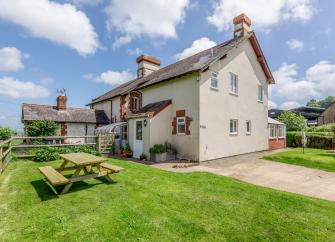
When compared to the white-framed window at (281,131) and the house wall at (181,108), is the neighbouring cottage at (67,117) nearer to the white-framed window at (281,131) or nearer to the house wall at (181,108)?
the house wall at (181,108)

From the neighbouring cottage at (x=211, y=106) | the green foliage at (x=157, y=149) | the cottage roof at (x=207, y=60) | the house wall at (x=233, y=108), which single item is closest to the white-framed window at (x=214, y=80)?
the neighbouring cottage at (x=211, y=106)

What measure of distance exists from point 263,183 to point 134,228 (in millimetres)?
6443

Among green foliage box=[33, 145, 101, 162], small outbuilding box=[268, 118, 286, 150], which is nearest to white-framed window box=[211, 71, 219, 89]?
green foliage box=[33, 145, 101, 162]

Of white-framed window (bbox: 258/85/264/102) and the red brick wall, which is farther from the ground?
white-framed window (bbox: 258/85/264/102)

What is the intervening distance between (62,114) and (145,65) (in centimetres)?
1110

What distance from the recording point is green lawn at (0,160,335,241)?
168 inches

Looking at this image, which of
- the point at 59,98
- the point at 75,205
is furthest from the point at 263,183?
the point at 59,98

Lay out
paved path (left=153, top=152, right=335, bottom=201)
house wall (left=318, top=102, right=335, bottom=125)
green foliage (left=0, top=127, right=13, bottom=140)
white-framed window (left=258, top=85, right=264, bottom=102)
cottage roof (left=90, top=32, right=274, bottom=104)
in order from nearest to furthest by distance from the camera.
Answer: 1. paved path (left=153, top=152, right=335, bottom=201)
2. cottage roof (left=90, top=32, right=274, bottom=104)
3. green foliage (left=0, top=127, right=13, bottom=140)
4. white-framed window (left=258, top=85, right=264, bottom=102)
5. house wall (left=318, top=102, right=335, bottom=125)

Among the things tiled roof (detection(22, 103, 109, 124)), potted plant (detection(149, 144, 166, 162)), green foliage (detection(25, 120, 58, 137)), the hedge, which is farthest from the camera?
the hedge

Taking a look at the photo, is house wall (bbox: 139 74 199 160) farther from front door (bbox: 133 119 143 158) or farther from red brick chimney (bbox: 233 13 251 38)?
red brick chimney (bbox: 233 13 251 38)

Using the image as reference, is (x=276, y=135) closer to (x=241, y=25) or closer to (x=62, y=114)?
(x=241, y=25)

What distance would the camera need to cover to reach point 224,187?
7.39 metres

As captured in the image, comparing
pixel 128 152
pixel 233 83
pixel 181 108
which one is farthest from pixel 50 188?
pixel 233 83

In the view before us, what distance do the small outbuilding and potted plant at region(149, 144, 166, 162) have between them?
12685 mm
